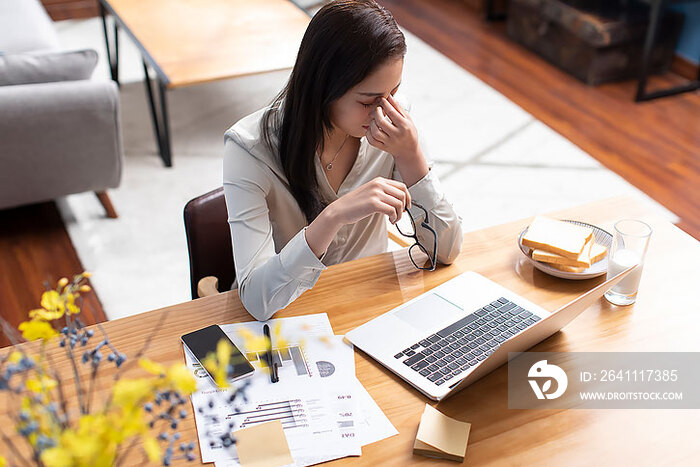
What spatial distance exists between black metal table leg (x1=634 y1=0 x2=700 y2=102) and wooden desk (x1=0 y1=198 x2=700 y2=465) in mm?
2418

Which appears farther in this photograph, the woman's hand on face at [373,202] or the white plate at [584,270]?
the white plate at [584,270]

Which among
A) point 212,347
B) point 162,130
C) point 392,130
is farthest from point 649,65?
point 212,347

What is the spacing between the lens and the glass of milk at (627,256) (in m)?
1.38

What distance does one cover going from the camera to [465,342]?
1.32 meters

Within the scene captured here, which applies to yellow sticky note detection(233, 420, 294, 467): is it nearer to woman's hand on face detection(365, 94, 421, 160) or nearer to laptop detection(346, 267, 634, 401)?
laptop detection(346, 267, 634, 401)

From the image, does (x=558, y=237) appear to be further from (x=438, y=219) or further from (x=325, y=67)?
(x=325, y=67)

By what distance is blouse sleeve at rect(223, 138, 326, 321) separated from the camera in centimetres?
135

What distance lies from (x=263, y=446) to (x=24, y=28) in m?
3.34

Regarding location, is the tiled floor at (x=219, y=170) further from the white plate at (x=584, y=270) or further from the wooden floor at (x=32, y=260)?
the white plate at (x=584, y=270)

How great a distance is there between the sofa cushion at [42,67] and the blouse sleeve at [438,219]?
1761 mm

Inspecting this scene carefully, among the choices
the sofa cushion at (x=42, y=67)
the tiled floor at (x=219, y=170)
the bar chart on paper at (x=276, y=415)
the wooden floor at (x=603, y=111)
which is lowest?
the tiled floor at (x=219, y=170)

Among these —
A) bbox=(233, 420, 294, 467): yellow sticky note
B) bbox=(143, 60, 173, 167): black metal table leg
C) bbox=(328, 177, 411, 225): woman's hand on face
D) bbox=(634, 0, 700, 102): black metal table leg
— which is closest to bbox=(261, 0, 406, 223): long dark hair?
bbox=(328, 177, 411, 225): woman's hand on face

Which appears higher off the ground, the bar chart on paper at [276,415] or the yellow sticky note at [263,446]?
the yellow sticky note at [263,446]

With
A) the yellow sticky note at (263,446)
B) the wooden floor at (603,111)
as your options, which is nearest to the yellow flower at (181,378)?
the yellow sticky note at (263,446)
